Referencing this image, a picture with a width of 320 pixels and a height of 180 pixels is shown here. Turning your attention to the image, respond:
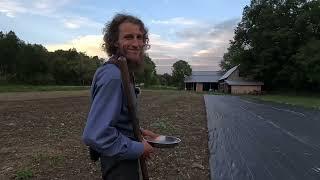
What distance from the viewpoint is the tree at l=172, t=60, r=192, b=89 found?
13150 cm

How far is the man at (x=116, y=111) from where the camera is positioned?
2.76 metres

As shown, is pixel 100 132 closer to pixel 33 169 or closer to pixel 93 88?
pixel 93 88

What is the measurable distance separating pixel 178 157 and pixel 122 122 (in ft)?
23.0

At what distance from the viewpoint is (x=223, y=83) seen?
105m

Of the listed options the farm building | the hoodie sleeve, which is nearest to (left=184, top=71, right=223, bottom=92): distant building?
the farm building

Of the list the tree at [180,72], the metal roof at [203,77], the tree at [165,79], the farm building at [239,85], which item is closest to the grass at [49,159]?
the farm building at [239,85]

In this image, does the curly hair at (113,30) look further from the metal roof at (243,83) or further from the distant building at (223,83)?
the metal roof at (243,83)

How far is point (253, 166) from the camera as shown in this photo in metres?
9.33

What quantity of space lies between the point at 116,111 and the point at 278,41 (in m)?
77.2

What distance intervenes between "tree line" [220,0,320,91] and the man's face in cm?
6248

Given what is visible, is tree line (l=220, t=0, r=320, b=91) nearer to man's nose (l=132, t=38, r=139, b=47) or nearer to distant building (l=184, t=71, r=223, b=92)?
distant building (l=184, t=71, r=223, b=92)

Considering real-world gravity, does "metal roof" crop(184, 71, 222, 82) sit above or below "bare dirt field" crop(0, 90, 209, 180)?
above


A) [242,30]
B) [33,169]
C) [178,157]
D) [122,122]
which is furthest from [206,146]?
[242,30]

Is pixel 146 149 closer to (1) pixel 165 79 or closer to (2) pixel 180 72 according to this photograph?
(2) pixel 180 72
